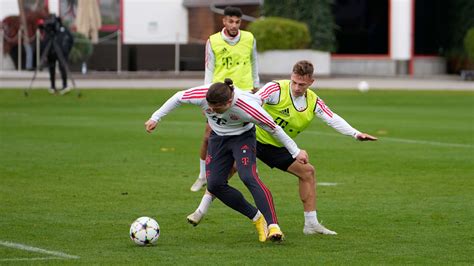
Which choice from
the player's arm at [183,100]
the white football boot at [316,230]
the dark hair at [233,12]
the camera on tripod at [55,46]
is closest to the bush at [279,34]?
the camera on tripod at [55,46]

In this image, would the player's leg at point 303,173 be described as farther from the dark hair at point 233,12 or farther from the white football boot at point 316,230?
the dark hair at point 233,12

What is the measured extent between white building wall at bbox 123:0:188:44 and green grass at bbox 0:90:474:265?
22961 millimetres

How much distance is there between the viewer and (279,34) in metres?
42.7

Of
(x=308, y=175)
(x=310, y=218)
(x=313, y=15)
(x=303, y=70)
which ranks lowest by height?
(x=310, y=218)

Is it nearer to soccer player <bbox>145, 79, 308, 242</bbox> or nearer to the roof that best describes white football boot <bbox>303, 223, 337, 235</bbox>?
soccer player <bbox>145, 79, 308, 242</bbox>

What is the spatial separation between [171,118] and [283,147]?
15.7m

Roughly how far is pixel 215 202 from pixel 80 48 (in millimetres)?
32987

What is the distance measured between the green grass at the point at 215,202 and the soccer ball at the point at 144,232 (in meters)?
0.11

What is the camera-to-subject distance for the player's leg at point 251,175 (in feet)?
34.4

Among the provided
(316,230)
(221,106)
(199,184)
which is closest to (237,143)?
(221,106)

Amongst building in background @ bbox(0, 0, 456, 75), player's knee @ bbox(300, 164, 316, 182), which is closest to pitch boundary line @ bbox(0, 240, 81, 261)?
player's knee @ bbox(300, 164, 316, 182)

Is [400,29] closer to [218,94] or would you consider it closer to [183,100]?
[183,100]

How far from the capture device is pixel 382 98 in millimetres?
33469

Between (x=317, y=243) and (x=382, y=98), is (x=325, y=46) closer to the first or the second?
(x=382, y=98)
